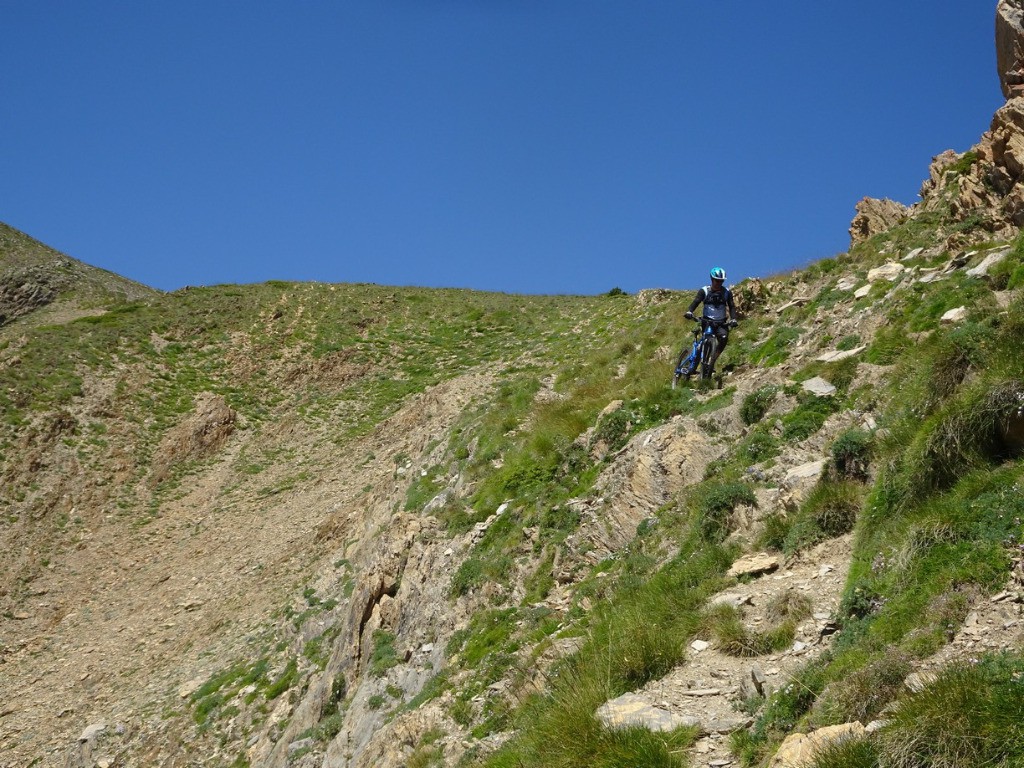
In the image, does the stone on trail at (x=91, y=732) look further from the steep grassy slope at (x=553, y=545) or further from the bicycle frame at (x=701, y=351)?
the bicycle frame at (x=701, y=351)

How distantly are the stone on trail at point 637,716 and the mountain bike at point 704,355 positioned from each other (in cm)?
786

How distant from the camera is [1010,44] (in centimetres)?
1323

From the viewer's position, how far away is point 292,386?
42375 mm

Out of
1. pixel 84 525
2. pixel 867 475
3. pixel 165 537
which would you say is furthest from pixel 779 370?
pixel 84 525

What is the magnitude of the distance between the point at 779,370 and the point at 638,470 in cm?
287

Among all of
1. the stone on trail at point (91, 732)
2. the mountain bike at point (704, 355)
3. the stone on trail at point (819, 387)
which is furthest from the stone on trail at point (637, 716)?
the stone on trail at point (91, 732)

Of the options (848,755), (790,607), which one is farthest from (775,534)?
(848,755)

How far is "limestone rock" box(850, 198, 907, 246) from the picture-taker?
17.3 metres

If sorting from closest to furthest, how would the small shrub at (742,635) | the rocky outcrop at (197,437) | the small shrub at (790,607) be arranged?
1. the small shrub at (742,635)
2. the small shrub at (790,607)
3. the rocky outcrop at (197,437)

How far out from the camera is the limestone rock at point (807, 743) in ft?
14.6

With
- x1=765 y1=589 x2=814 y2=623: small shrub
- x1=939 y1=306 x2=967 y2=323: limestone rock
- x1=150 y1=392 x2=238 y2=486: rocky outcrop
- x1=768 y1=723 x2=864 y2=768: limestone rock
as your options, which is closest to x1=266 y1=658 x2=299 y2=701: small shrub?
x1=765 y1=589 x2=814 y2=623: small shrub

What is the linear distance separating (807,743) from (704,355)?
31.4 ft

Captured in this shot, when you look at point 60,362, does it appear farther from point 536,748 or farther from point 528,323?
point 536,748

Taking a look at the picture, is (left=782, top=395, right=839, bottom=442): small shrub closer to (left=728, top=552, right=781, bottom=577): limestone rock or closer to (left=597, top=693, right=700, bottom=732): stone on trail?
(left=728, top=552, right=781, bottom=577): limestone rock
